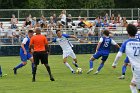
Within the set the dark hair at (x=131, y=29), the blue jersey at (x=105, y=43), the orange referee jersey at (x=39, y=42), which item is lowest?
the blue jersey at (x=105, y=43)

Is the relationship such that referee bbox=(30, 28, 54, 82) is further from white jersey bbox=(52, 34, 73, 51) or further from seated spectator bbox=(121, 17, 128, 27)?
seated spectator bbox=(121, 17, 128, 27)

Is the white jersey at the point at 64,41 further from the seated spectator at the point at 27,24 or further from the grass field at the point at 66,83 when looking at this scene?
the seated spectator at the point at 27,24

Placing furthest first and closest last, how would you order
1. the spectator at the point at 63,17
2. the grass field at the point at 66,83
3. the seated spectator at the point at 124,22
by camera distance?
the seated spectator at the point at 124,22 → the spectator at the point at 63,17 → the grass field at the point at 66,83

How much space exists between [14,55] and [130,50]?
24.2 metres

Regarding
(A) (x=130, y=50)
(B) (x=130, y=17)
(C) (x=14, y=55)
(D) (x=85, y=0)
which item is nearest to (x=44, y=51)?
(A) (x=130, y=50)

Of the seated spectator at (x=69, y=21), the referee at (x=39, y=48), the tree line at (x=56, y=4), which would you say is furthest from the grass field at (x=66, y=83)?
the tree line at (x=56, y=4)

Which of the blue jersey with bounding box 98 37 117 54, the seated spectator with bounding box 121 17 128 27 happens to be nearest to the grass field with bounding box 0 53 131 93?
the blue jersey with bounding box 98 37 117 54

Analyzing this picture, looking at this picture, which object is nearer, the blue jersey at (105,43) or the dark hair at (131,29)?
the dark hair at (131,29)

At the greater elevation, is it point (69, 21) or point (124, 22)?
point (69, 21)

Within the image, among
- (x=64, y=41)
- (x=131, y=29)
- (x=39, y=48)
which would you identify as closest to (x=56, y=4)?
(x=64, y=41)

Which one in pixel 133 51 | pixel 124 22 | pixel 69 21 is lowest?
pixel 124 22

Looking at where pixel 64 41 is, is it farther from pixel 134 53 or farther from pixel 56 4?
pixel 56 4

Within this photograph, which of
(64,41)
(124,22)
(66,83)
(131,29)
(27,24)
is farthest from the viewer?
(124,22)

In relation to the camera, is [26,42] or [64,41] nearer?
[26,42]
